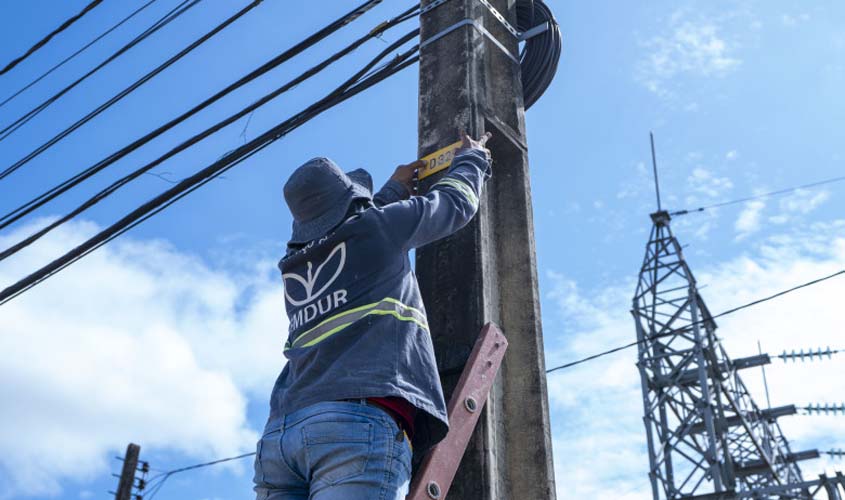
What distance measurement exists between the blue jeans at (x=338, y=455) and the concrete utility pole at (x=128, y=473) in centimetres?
2245

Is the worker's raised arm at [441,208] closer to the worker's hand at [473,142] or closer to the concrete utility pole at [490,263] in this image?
the worker's hand at [473,142]

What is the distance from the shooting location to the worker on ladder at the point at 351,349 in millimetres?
2266

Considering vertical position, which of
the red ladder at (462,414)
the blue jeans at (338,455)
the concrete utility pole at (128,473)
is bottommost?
the blue jeans at (338,455)

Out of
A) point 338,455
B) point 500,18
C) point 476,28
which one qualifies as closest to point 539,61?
point 500,18

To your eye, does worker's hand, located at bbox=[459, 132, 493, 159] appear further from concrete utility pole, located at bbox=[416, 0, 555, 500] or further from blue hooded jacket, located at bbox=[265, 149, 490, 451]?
blue hooded jacket, located at bbox=[265, 149, 490, 451]

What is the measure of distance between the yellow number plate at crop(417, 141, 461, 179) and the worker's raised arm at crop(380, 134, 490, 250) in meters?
0.22

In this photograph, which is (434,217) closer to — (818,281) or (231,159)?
(231,159)

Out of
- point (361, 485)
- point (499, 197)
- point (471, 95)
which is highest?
point (471, 95)

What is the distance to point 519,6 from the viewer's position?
470cm

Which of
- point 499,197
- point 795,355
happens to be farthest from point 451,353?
point 795,355

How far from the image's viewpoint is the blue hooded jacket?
238cm

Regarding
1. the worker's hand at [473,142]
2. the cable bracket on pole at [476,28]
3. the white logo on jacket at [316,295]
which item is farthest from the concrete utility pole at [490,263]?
the white logo on jacket at [316,295]

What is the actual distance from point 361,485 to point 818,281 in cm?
557

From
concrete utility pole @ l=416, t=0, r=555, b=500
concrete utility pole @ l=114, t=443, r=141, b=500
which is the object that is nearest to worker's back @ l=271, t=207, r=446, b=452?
concrete utility pole @ l=416, t=0, r=555, b=500
